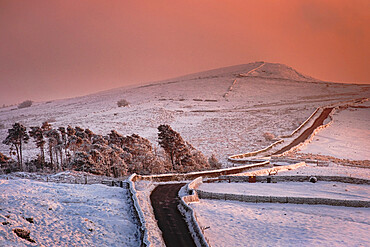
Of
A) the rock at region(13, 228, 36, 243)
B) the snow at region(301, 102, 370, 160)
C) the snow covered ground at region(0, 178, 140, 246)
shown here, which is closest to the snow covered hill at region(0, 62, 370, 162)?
the snow at region(301, 102, 370, 160)

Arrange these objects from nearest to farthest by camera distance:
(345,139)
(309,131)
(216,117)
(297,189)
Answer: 1. (297,189)
2. (345,139)
3. (309,131)
4. (216,117)

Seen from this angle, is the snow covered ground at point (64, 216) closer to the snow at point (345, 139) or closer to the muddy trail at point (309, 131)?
the muddy trail at point (309, 131)

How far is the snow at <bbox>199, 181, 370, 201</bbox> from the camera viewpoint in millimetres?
37406

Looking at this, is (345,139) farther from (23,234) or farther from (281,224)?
(23,234)

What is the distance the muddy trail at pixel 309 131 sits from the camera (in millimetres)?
75225

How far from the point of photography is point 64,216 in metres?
23.5

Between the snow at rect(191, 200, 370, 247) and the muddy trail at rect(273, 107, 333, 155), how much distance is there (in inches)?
1480

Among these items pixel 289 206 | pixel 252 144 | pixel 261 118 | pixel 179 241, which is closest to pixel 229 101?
pixel 261 118

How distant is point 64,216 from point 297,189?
2680cm

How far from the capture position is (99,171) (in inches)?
1834

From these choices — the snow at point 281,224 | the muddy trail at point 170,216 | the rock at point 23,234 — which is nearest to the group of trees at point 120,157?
the muddy trail at point 170,216

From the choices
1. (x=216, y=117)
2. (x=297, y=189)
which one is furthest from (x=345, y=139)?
(x=297, y=189)

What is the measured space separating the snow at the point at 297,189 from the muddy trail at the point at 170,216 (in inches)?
199

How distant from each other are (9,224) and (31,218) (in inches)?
85.0
